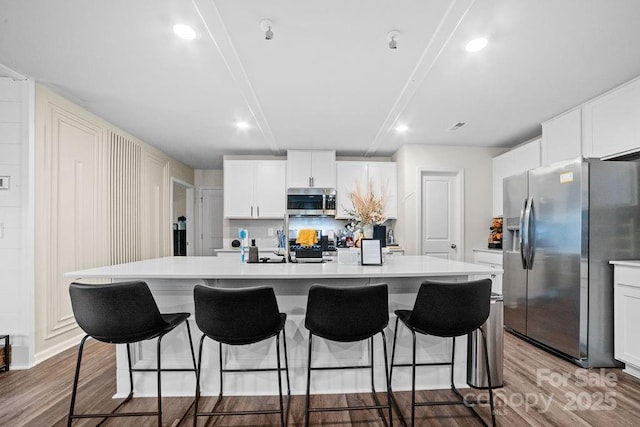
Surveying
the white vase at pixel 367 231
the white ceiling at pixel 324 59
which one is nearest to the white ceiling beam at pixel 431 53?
the white ceiling at pixel 324 59

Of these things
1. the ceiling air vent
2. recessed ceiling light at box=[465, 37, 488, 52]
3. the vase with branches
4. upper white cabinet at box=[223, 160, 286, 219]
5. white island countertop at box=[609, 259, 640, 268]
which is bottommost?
white island countertop at box=[609, 259, 640, 268]

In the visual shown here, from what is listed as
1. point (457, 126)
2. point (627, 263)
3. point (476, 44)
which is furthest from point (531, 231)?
point (476, 44)

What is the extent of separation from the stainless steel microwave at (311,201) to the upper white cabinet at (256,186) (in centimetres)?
19

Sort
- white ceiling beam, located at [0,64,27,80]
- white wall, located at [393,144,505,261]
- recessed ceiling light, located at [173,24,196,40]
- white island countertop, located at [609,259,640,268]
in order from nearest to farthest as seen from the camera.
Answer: recessed ceiling light, located at [173,24,196,40] → white island countertop, located at [609,259,640,268] → white ceiling beam, located at [0,64,27,80] → white wall, located at [393,144,505,261]

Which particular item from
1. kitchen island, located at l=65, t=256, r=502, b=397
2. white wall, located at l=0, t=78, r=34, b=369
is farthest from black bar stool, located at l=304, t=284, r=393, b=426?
white wall, located at l=0, t=78, r=34, b=369

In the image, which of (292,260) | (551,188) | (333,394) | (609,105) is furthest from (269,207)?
(609,105)

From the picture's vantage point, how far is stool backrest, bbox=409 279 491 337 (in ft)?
5.66

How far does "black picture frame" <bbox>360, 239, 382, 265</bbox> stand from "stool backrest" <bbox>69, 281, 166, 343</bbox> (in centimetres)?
137

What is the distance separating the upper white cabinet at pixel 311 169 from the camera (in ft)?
16.6

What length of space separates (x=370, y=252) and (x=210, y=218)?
502 cm

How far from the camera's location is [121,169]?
406 centimetres

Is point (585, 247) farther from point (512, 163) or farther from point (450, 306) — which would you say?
point (512, 163)

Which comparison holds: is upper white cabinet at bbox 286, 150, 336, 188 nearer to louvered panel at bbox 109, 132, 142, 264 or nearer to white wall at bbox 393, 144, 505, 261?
white wall at bbox 393, 144, 505, 261

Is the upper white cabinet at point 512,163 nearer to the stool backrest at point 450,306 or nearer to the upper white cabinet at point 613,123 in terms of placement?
the upper white cabinet at point 613,123
